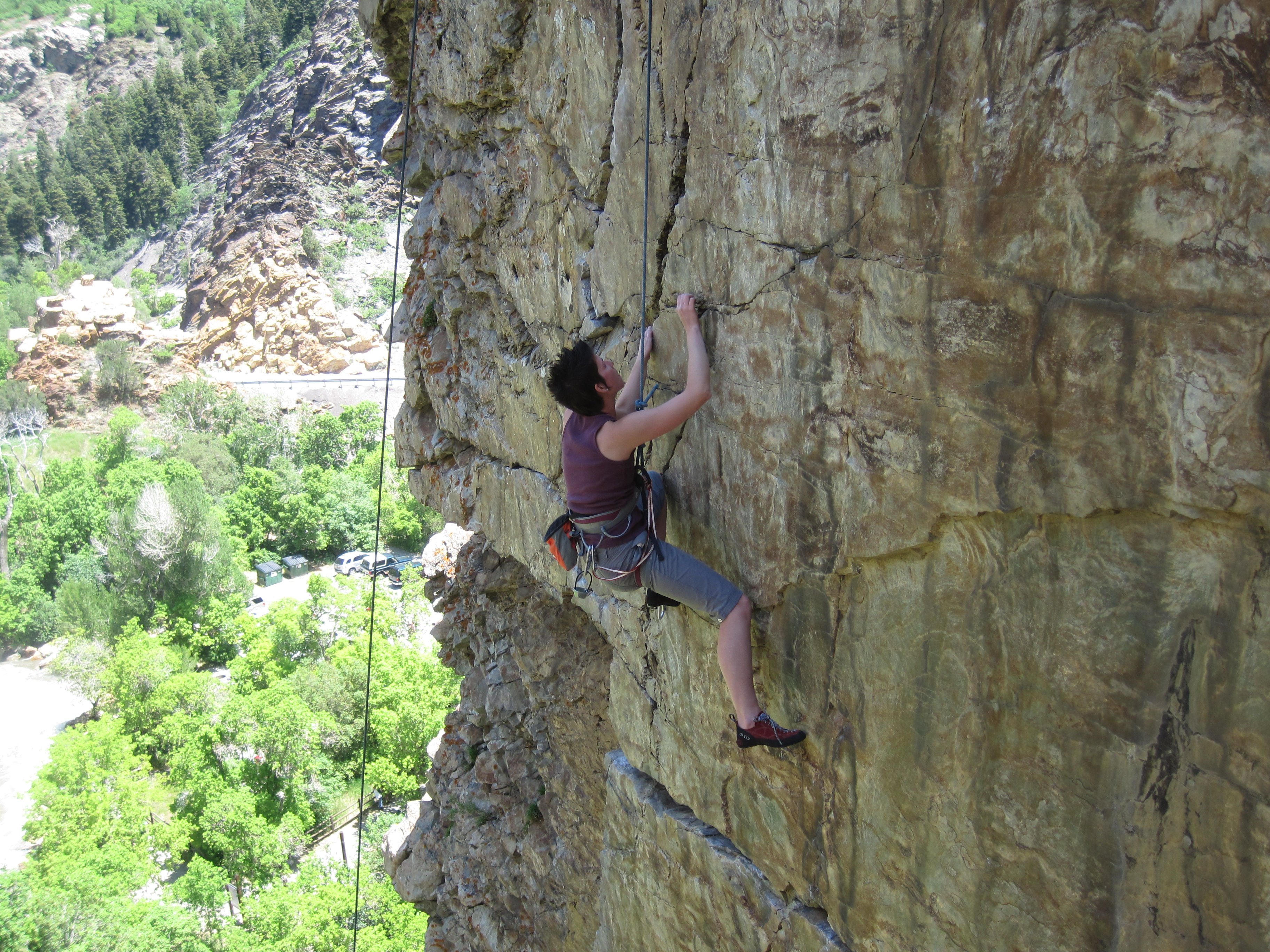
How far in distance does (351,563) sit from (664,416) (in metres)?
29.4

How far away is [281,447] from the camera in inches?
1351

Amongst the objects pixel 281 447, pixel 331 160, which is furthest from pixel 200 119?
pixel 281 447

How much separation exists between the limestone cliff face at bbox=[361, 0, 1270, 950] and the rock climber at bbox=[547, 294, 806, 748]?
15 cm

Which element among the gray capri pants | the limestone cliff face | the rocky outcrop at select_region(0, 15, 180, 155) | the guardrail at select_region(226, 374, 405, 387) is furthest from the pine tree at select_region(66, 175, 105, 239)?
the gray capri pants

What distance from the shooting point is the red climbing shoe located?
2625 mm

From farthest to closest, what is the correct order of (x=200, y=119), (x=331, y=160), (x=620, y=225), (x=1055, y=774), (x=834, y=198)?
(x=200, y=119)
(x=331, y=160)
(x=620, y=225)
(x=834, y=198)
(x=1055, y=774)

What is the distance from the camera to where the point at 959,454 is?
6.93ft

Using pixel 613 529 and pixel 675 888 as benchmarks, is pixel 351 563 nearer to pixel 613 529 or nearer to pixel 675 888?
pixel 675 888

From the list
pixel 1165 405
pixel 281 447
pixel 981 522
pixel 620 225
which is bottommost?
Answer: pixel 281 447

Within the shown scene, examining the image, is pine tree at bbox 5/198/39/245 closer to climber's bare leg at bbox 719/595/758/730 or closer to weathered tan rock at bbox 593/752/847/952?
weathered tan rock at bbox 593/752/847/952

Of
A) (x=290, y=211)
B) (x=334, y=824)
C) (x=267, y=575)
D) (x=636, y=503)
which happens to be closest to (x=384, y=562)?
(x=267, y=575)

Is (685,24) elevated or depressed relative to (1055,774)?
elevated

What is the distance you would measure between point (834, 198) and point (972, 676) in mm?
1368

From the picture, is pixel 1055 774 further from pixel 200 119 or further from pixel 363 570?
pixel 200 119
